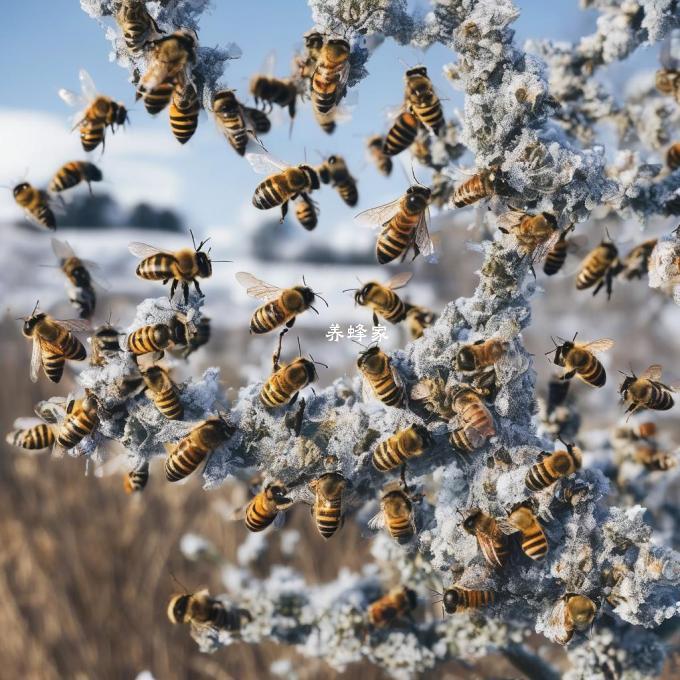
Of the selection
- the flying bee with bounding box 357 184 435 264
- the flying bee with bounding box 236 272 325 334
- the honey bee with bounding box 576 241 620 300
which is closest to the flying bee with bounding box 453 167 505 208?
the flying bee with bounding box 357 184 435 264

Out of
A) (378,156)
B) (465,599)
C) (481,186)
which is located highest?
(378,156)

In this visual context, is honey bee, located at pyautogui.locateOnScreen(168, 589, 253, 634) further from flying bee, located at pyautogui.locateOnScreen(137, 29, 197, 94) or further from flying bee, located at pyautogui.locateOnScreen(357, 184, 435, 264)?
flying bee, located at pyautogui.locateOnScreen(137, 29, 197, 94)

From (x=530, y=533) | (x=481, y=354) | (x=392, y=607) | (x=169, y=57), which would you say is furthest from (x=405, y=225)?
(x=392, y=607)

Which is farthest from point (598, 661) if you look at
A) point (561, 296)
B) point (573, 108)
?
point (561, 296)

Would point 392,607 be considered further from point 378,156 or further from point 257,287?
point 378,156

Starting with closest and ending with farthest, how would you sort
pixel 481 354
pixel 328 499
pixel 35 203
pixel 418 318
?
pixel 481 354 < pixel 328 499 < pixel 418 318 < pixel 35 203

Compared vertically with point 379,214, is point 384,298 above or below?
below

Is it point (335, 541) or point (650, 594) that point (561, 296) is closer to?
point (335, 541)
